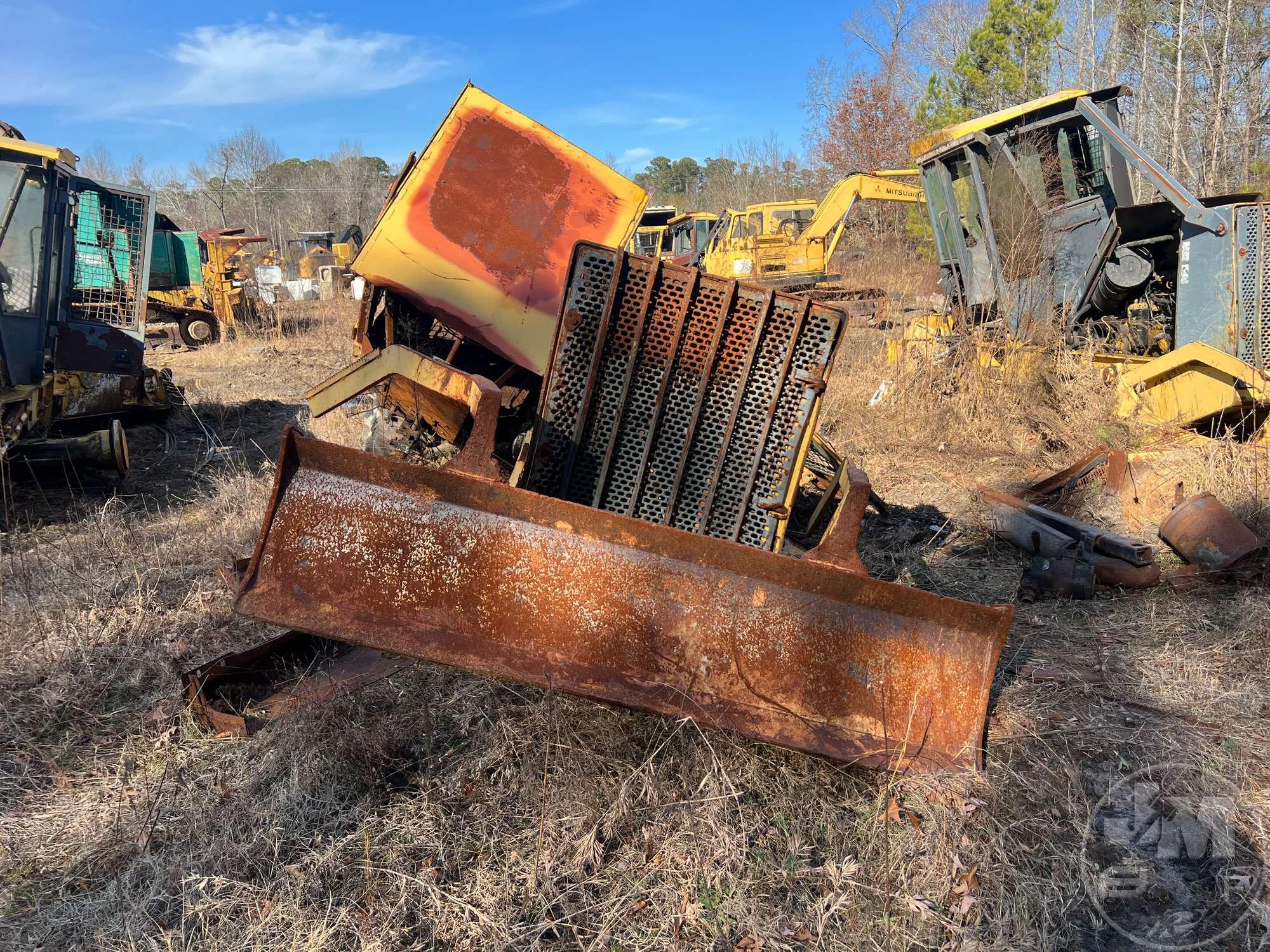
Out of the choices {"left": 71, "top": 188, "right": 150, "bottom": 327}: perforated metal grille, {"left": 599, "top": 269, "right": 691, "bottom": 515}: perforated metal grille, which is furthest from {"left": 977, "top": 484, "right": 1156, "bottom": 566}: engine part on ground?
{"left": 71, "top": 188, "right": 150, "bottom": 327}: perforated metal grille

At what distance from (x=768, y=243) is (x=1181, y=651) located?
15757 millimetres

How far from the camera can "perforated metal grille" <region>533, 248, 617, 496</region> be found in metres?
2.74

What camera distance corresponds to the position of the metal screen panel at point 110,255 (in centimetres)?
605

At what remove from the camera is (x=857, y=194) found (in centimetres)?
1452

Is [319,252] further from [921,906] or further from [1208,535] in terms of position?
[921,906]

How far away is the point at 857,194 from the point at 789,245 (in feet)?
9.81

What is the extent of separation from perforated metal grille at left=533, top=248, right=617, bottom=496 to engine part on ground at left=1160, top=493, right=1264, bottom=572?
10.7 feet

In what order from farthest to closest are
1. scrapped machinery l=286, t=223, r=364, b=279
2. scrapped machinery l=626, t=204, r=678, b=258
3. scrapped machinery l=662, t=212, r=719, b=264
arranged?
1. scrapped machinery l=286, t=223, r=364, b=279
2. scrapped machinery l=626, t=204, r=678, b=258
3. scrapped machinery l=662, t=212, r=719, b=264

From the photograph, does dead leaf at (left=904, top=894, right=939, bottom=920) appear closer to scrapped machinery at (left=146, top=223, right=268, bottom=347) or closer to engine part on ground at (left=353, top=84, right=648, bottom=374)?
engine part on ground at (left=353, top=84, right=648, bottom=374)

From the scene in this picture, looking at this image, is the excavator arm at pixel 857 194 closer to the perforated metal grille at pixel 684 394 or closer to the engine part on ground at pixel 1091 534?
the engine part on ground at pixel 1091 534

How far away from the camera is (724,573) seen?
2.17 metres

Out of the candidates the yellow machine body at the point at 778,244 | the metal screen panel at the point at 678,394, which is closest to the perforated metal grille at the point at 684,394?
the metal screen panel at the point at 678,394

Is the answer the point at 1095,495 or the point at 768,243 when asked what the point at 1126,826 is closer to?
the point at 1095,495

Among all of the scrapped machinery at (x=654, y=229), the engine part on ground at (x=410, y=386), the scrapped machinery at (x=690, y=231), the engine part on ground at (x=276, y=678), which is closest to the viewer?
the engine part on ground at (x=276, y=678)
